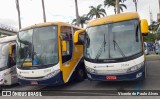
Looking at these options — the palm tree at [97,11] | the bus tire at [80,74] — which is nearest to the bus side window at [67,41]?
the bus tire at [80,74]

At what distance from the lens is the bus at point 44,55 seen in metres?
10.1

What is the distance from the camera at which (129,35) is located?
32.8 ft

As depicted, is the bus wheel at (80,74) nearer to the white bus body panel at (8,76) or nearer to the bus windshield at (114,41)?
the bus windshield at (114,41)

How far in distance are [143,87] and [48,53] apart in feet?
13.6

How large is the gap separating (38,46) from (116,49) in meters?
3.27

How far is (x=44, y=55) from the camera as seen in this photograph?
10.2 m

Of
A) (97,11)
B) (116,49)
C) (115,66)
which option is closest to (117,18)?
(116,49)

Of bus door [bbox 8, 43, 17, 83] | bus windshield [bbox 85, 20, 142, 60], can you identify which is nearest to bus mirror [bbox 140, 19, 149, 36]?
bus windshield [bbox 85, 20, 142, 60]

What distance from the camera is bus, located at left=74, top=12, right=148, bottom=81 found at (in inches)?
376

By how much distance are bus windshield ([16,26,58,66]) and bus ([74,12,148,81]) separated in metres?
1.15

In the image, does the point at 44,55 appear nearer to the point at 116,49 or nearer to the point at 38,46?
the point at 38,46

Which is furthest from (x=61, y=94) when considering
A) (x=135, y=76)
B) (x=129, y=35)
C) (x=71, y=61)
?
(x=129, y=35)

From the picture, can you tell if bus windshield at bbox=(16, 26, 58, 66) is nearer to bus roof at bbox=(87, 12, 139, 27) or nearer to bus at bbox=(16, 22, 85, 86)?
bus at bbox=(16, 22, 85, 86)

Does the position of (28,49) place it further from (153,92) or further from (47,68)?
(153,92)
